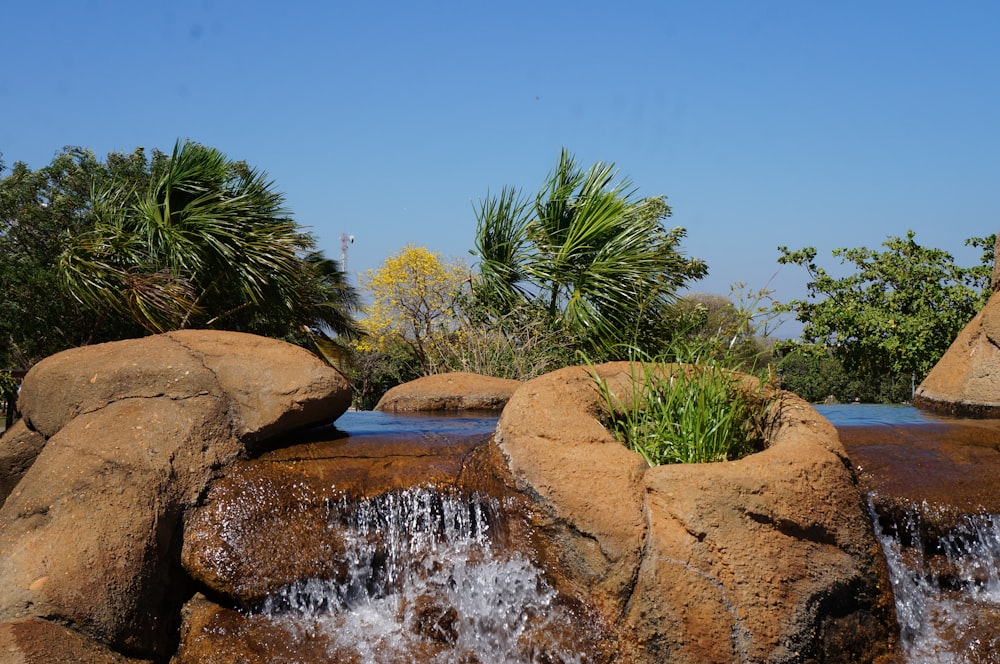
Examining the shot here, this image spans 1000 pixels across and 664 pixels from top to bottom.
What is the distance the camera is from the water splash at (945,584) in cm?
557

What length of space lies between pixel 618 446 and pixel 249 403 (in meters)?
2.73

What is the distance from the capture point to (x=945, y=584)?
6047 millimetres

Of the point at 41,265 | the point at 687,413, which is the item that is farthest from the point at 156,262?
the point at 687,413

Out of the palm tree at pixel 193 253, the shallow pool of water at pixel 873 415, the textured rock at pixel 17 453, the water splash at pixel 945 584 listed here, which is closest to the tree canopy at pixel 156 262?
the palm tree at pixel 193 253

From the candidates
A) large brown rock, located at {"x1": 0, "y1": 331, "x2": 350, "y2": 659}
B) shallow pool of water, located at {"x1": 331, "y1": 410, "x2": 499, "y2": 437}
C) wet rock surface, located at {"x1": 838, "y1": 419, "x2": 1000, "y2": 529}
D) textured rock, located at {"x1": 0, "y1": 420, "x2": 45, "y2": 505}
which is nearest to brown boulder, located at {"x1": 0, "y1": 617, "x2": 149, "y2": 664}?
large brown rock, located at {"x1": 0, "y1": 331, "x2": 350, "y2": 659}

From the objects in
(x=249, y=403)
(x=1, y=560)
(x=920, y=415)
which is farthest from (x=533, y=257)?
(x=1, y=560)

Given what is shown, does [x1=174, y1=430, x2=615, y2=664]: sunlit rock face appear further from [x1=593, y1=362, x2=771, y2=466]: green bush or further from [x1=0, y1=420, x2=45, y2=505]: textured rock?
[x1=0, y1=420, x2=45, y2=505]: textured rock

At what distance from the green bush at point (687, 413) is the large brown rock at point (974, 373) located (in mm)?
4485

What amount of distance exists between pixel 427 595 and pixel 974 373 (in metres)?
6.78

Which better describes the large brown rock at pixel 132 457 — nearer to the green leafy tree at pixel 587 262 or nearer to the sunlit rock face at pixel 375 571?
the sunlit rock face at pixel 375 571

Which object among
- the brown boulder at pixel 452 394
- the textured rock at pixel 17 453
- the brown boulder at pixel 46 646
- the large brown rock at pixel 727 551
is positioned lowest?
the brown boulder at pixel 46 646

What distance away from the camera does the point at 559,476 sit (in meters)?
5.54

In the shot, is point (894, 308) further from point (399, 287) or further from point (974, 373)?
point (399, 287)

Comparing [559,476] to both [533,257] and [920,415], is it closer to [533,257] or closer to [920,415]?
[920,415]
